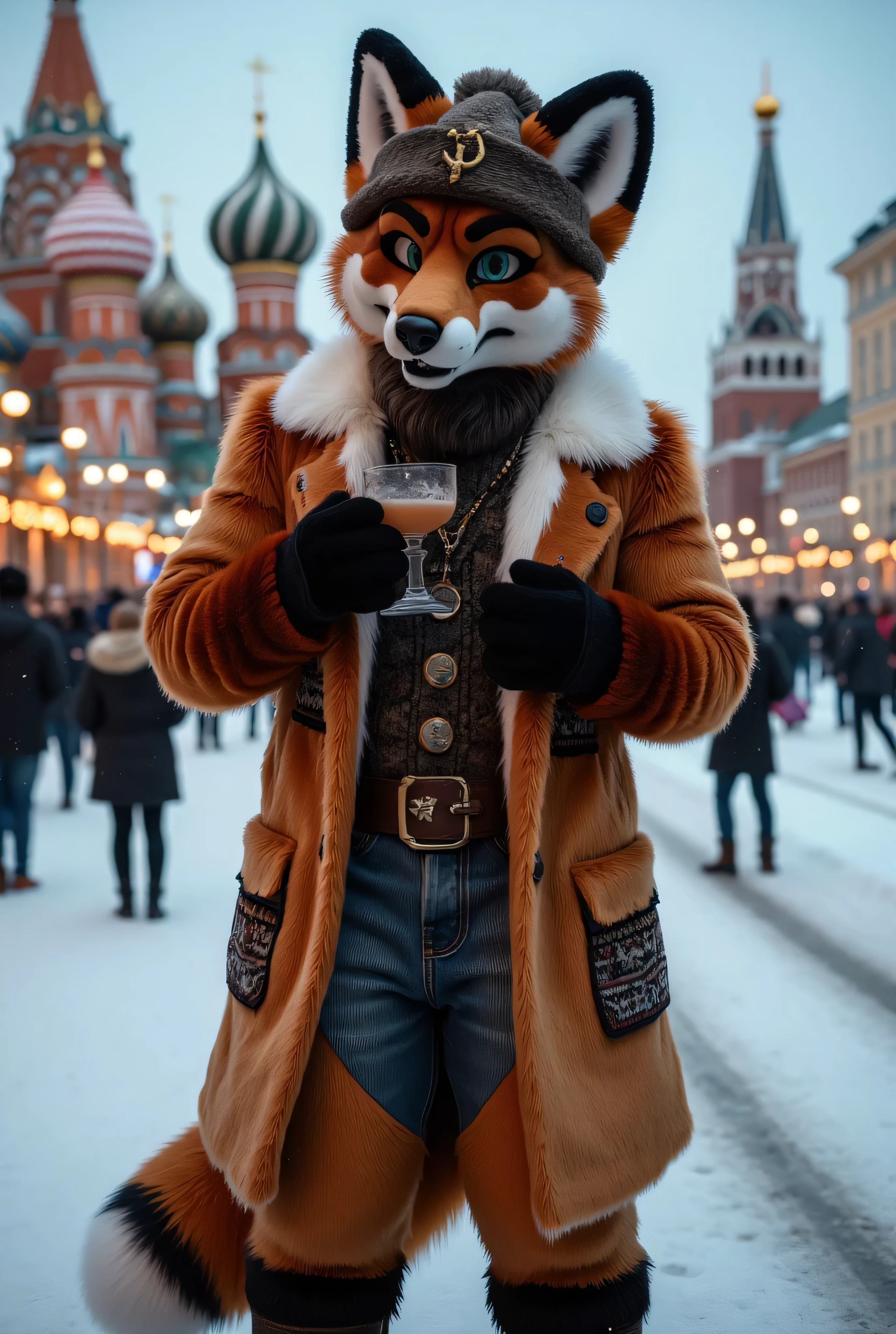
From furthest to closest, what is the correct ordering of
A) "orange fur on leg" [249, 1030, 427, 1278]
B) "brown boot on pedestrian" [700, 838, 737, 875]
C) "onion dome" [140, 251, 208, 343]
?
"onion dome" [140, 251, 208, 343]
"brown boot on pedestrian" [700, 838, 737, 875]
"orange fur on leg" [249, 1030, 427, 1278]

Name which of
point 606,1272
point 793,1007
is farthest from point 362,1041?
point 793,1007

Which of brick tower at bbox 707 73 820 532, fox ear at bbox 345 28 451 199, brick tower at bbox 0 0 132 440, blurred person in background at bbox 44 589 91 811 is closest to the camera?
fox ear at bbox 345 28 451 199

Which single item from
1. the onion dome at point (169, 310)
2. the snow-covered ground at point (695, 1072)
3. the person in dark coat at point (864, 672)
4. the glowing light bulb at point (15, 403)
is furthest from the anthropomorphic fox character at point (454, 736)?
the onion dome at point (169, 310)

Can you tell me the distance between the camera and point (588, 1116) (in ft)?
5.97

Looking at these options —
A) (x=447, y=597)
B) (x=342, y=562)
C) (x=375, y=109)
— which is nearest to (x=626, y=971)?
(x=447, y=597)

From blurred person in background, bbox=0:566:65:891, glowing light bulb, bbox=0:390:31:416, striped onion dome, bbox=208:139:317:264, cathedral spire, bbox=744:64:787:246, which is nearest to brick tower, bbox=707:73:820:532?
cathedral spire, bbox=744:64:787:246

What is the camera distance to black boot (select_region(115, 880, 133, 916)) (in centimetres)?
643

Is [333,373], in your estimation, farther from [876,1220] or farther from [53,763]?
[53,763]

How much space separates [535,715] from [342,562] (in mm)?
369

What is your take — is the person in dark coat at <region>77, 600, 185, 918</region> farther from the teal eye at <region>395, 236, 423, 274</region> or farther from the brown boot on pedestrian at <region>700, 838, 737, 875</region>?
the teal eye at <region>395, 236, 423, 274</region>

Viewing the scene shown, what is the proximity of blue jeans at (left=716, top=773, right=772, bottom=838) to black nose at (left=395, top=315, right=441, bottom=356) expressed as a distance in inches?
223

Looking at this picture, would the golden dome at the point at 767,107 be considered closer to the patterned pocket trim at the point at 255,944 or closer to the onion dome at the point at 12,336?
the onion dome at the point at 12,336

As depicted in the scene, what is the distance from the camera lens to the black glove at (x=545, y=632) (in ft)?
5.60

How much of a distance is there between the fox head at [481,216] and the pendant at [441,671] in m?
0.42
